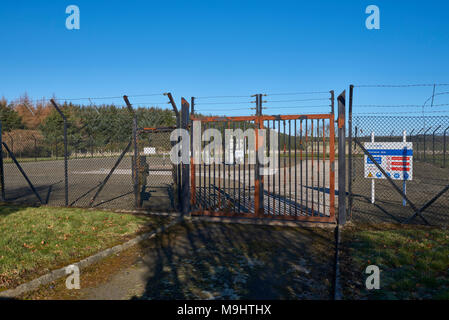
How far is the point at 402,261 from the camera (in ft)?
16.0

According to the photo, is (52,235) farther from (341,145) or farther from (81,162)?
(81,162)

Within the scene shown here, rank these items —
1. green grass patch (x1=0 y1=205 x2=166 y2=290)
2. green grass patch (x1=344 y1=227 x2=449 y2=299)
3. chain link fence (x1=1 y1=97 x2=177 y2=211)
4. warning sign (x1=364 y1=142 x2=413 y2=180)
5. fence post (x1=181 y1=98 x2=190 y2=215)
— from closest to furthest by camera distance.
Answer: green grass patch (x1=344 y1=227 x2=449 y2=299) → green grass patch (x1=0 y1=205 x2=166 y2=290) → fence post (x1=181 y1=98 x2=190 y2=215) → warning sign (x1=364 y1=142 x2=413 y2=180) → chain link fence (x1=1 y1=97 x2=177 y2=211)

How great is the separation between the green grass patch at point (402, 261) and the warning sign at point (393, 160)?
7.14 ft

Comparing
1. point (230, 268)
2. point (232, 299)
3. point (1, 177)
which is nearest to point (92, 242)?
point (230, 268)

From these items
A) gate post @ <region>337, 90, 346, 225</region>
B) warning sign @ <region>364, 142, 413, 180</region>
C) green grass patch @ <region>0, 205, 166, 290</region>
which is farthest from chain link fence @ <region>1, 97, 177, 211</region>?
warning sign @ <region>364, 142, 413, 180</region>

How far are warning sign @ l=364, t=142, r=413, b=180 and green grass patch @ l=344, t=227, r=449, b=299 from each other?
7.14 feet

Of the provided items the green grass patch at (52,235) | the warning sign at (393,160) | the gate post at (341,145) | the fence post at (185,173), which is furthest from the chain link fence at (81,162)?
the warning sign at (393,160)

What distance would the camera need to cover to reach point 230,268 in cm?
486

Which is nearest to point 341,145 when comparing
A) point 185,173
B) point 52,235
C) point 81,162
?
point 185,173

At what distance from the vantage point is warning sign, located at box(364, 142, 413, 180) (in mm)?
8398

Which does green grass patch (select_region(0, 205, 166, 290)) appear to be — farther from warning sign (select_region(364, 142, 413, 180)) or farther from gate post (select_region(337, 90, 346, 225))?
warning sign (select_region(364, 142, 413, 180))

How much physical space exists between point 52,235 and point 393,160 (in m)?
8.10

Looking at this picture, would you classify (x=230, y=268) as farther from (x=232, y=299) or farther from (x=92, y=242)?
(x=92, y=242)

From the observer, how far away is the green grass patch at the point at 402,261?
398 cm
